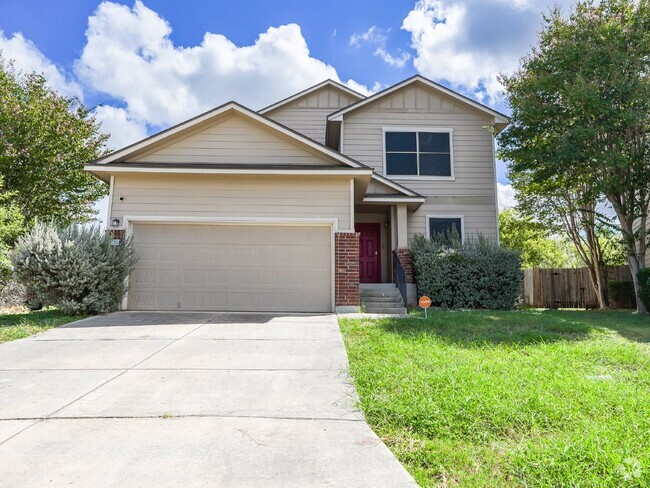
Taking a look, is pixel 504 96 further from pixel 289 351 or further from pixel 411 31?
pixel 289 351

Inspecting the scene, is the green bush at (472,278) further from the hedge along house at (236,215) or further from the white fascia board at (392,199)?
the hedge along house at (236,215)

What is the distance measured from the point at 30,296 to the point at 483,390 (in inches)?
401

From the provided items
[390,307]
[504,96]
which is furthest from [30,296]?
[504,96]

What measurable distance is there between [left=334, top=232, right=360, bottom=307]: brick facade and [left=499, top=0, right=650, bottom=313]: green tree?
6.16 metres

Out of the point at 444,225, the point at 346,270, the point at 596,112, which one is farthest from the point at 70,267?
the point at 596,112

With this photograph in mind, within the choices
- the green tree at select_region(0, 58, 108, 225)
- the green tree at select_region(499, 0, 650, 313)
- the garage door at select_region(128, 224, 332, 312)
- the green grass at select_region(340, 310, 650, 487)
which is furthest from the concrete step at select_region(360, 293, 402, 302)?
the green tree at select_region(0, 58, 108, 225)

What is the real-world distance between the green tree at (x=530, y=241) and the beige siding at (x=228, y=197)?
240 inches

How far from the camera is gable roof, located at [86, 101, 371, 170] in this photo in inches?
389

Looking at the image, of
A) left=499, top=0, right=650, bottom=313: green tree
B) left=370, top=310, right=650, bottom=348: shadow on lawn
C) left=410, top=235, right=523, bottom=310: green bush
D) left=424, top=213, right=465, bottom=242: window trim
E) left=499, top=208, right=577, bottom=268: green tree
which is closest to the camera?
left=370, top=310, right=650, bottom=348: shadow on lawn

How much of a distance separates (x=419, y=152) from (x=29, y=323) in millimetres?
11466

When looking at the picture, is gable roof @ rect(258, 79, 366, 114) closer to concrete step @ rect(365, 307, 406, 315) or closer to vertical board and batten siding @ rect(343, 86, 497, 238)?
vertical board and batten siding @ rect(343, 86, 497, 238)

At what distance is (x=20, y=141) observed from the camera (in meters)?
15.4

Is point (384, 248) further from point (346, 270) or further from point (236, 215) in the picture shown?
point (236, 215)

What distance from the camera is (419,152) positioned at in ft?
44.9
